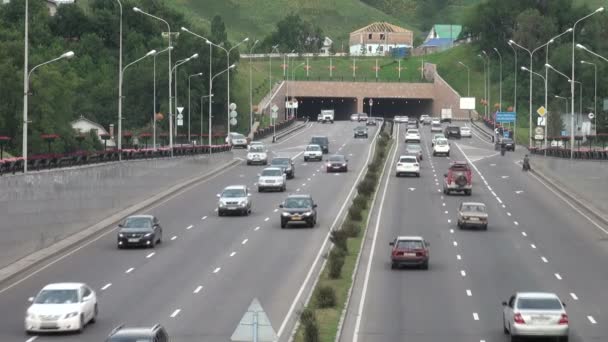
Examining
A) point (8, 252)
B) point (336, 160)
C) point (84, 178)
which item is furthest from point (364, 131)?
point (8, 252)

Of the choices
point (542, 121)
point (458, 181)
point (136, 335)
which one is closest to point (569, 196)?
point (458, 181)

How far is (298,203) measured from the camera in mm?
60250

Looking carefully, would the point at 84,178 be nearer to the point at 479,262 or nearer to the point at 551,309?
the point at 479,262

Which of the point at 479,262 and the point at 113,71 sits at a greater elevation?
the point at 113,71

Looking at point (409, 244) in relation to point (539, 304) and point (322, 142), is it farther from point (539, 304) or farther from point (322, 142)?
point (322, 142)

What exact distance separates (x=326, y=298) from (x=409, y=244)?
423 inches

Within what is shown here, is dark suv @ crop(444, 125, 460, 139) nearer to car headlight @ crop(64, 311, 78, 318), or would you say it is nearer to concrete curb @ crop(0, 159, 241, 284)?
concrete curb @ crop(0, 159, 241, 284)

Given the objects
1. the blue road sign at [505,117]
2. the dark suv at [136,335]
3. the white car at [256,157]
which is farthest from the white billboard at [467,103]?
the dark suv at [136,335]

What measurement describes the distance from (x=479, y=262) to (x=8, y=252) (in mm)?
16758

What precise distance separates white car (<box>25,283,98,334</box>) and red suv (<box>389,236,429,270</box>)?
15.2 m

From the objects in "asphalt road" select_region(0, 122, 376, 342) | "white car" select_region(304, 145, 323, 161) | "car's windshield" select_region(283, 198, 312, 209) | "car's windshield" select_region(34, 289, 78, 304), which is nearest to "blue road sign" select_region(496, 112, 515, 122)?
"white car" select_region(304, 145, 323, 161)

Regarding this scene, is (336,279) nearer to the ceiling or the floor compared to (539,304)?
nearer to the floor

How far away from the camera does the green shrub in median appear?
124 ft

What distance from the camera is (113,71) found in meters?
160
